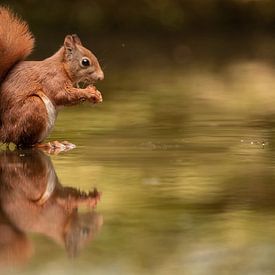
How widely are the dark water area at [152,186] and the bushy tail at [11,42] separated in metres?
0.52

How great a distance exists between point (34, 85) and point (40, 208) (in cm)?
172

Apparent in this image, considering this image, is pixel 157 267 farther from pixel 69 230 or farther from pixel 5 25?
pixel 5 25

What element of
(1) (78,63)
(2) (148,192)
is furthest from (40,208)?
(1) (78,63)

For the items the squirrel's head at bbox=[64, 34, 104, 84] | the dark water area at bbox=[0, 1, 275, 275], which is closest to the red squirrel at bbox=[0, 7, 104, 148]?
the squirrel's head at bbox=[64, 34, 104, 84]

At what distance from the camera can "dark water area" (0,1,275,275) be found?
13.2 feet

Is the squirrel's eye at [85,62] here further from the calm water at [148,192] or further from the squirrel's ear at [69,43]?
the calm water at [148,192]

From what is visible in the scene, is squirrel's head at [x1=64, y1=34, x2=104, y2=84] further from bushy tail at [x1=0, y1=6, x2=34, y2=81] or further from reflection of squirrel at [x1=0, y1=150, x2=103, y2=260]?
reflection of squirrel at [x1=0, y1=150, x2=103, y2=260]

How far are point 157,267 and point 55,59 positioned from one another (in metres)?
3.11

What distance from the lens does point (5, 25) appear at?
6.77 m

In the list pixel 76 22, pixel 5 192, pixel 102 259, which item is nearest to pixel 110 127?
pixel 5 192

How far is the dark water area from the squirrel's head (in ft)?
1.27

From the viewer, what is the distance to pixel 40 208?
16.4ft

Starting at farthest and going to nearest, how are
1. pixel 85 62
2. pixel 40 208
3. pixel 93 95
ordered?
pixel 85 62 < pixel 93 95 < pixel 40 208

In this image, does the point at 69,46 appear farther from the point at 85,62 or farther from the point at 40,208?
the point at 40,208
